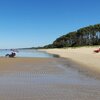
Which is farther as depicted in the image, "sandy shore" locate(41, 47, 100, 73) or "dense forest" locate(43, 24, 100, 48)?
"dense forest" locate(43, 24, 100, 48)

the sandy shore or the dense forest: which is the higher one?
the dense forest

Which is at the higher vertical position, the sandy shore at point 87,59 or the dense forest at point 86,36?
the dense forest at point 86,36

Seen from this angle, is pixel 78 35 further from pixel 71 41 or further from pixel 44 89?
pixel 44 89

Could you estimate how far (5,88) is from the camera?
1075 cm

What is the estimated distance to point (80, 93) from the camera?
32.1ft

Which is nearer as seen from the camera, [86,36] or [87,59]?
[87,59]

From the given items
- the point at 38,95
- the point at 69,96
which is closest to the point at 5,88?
the point at 38,95

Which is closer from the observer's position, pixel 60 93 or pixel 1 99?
pixel 1 99

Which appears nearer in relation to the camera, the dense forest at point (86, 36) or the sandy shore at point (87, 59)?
the sandy shore at point (87, 59)

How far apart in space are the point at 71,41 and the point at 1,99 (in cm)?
15430

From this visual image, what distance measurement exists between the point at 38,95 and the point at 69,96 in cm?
104

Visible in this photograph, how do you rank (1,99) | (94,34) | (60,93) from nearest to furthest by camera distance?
(1,99), (60,93), (94,34)

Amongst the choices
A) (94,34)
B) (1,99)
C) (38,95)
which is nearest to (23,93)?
(38,95)

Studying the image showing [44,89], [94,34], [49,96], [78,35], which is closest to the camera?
[49,96]
